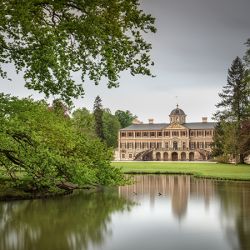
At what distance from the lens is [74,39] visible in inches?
428

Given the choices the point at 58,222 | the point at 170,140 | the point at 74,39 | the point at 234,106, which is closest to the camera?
the point at 74,39

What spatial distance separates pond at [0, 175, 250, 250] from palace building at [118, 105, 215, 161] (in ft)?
219

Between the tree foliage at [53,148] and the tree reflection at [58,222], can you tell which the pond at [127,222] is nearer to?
the tree reflection at [58,222]

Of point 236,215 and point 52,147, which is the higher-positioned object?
point 52,147

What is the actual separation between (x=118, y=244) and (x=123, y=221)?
3.72 metres

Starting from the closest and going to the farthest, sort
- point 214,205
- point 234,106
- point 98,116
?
point 214,205 < point 234,106 < point 98,116

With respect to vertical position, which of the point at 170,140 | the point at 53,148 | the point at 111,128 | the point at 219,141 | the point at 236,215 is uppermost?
the point at 111,128

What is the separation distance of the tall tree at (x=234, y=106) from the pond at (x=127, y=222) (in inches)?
1234

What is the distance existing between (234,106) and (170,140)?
3523 cm

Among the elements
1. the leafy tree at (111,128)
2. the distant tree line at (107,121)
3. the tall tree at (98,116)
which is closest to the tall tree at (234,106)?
the distant tree line at (107,121)

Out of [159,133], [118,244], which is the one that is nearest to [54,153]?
[118,244]

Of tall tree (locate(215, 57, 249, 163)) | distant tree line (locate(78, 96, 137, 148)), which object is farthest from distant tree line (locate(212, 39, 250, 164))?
distant tree line (locate(78, 96, 137, 148))

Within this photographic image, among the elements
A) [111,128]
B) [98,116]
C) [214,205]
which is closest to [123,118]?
[111,128]

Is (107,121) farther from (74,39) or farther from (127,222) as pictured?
(74,39)
